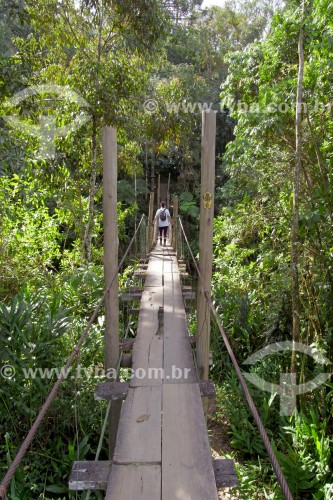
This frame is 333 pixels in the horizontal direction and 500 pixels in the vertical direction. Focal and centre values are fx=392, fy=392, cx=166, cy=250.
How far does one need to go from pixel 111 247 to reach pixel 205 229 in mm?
509

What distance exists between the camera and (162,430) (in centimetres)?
161

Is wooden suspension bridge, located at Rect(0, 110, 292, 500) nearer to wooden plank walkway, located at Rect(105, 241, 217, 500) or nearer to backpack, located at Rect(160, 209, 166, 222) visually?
wooden plank walkway, located at Rect(105, 241, 217, 500)

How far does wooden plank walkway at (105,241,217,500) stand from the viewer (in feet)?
4.29

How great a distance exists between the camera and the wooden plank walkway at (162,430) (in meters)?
1.31

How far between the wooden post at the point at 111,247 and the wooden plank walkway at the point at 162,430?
0.62 ft

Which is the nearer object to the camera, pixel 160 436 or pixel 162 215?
pixel 160 436

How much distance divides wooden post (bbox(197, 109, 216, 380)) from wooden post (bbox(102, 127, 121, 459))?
1.50 feet
